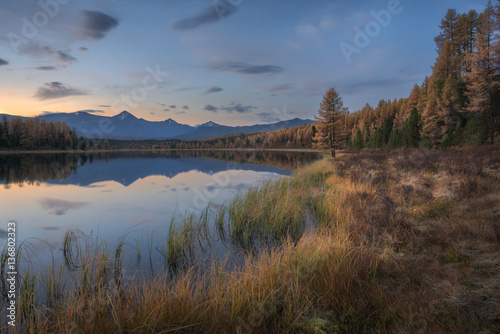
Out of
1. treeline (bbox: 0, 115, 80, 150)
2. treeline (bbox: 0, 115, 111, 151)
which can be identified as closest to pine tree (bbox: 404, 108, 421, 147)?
treeline (bbox: 0, 115, 111, 151)

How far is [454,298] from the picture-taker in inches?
131

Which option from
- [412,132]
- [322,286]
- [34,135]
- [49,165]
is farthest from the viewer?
[34,135]

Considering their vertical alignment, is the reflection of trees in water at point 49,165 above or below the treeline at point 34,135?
below

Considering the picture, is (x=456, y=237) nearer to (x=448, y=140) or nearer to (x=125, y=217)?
(x=125, y=217)

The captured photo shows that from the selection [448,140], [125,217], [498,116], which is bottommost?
[125,217]

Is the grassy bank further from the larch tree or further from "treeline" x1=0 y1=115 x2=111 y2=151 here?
"treeline" x1=0 y1=115 x2=111 y2=151

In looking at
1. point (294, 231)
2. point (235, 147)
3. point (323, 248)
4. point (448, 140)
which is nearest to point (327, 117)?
point (448, 140)

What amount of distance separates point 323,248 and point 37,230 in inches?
464

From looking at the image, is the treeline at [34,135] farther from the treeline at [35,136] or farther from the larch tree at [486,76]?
the larch tree at [486,76]

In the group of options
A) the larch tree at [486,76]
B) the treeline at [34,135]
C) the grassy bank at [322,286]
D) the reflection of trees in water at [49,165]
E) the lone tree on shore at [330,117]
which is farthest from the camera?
the treeline at [34,135]

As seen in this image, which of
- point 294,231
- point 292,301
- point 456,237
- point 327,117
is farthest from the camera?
point 327,117

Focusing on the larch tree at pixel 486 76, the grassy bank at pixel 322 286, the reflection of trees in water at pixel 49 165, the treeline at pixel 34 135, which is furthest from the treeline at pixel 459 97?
the treeline at pixel 34 135

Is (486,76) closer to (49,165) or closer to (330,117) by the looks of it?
(330,117)

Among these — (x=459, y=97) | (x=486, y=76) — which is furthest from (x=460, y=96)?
(x=486, y=76)
